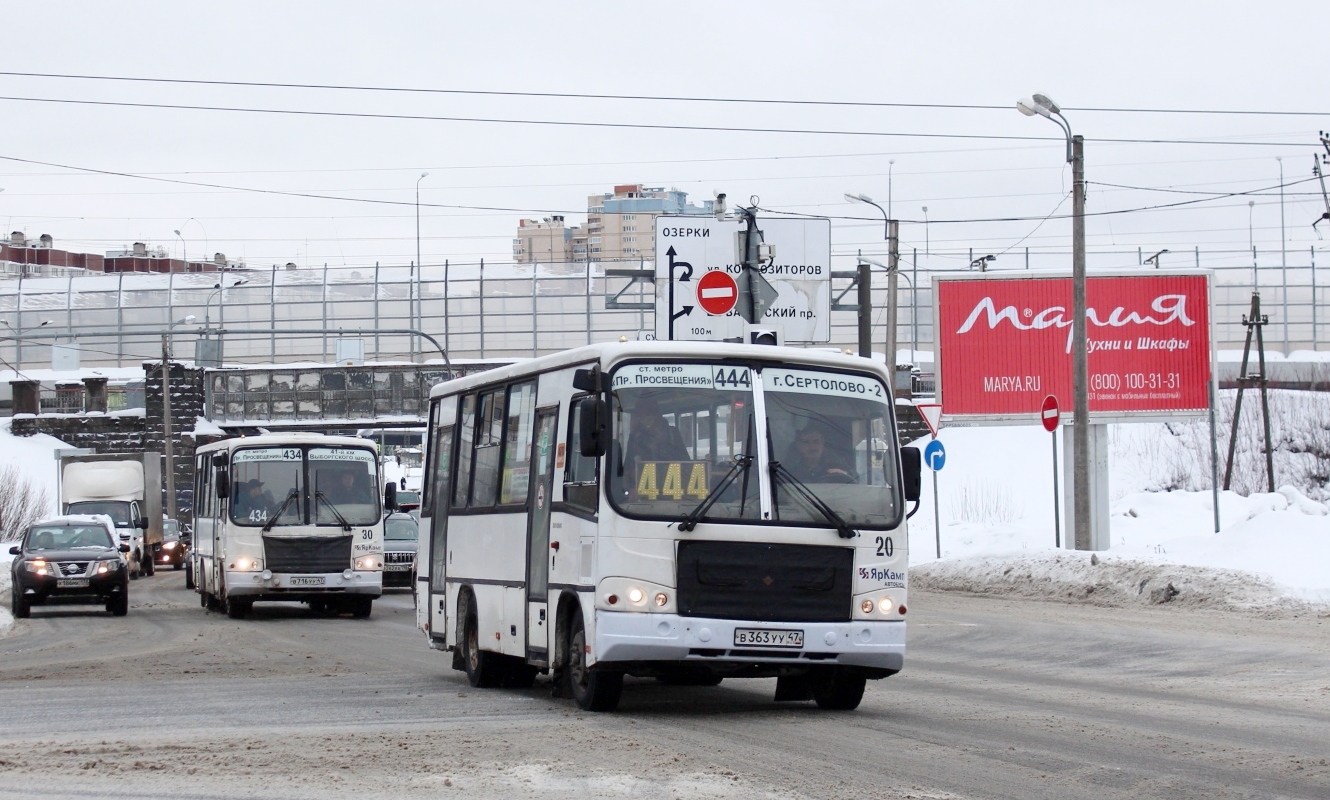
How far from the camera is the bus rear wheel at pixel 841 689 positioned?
1274 centimetres

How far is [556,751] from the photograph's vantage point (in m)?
10.2

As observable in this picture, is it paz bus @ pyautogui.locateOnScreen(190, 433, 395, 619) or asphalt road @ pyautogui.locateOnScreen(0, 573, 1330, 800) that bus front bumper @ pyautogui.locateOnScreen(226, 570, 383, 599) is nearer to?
paz bus @ pyautogui.locateOnScreen(190, 433, 395, 619)

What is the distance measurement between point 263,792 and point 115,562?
21.8 metres

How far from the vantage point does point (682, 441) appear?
12.0 meters

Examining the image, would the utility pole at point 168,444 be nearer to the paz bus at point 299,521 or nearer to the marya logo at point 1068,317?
the marya logo at point 1068,317

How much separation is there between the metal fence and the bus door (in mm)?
68195

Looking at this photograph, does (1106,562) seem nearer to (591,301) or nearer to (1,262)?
(591,301)

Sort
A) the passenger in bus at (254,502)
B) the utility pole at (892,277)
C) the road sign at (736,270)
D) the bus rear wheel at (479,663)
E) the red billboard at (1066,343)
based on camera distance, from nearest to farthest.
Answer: the bus rear wheel at (479,663) < the passenger in bus at (254,502) < the red billboard at (1066,343) < the utility pole at (892,277) < the road sign at (736,270)

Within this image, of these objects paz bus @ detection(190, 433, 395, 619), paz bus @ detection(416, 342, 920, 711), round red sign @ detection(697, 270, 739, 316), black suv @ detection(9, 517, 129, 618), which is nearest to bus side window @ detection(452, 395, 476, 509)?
paz bus @ detection(416, 342, 920, 711)

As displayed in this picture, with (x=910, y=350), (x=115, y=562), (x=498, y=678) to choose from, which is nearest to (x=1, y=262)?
(x=910, y=350)

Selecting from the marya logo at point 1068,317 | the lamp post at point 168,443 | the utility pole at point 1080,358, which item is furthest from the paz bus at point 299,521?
the lamp post at point 168,443

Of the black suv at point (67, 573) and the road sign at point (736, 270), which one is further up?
the road sign at point (736, 270)

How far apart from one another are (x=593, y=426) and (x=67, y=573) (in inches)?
780

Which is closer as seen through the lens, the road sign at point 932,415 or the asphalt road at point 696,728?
the asphalt road at point 696,728
